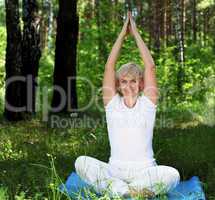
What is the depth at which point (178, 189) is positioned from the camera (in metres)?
5.59

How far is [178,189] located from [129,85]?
1191 mm

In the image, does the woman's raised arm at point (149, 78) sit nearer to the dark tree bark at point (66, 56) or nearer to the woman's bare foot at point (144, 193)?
the woman's bare foot at point (144, 193)

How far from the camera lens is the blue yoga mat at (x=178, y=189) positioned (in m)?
5.05

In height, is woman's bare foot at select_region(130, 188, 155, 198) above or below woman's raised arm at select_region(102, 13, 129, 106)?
below

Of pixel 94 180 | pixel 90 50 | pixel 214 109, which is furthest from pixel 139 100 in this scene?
pixel 90 50

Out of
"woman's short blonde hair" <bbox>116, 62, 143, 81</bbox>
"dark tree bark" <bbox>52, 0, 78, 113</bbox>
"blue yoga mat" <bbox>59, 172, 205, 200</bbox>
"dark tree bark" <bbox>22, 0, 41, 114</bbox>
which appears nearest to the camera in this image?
"blue yoga mat" <bbox>59, 172, 205, 200</bbox>

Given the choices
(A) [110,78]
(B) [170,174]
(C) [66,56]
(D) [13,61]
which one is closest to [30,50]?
(D) [13,61]

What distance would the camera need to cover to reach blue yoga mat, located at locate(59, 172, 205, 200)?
16.6ft

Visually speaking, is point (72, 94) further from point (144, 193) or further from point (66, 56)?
point (144, 193)

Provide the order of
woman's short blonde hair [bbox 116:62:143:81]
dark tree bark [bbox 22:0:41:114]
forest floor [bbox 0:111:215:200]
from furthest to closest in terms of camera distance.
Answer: dark tree bark [bbox 22:0:41:114] → forest floor [bbox 0:111:215:200] → woman's short blonde hair [bbox 116:62:143:81]

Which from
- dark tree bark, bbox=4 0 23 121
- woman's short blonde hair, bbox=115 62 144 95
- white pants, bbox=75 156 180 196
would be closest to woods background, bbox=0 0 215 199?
dark tree bark, bbox=4 0 23 121

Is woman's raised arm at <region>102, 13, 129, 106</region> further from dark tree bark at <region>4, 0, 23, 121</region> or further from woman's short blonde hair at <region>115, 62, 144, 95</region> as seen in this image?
dark tree bark at <region>4, 0, 23, 121</region>

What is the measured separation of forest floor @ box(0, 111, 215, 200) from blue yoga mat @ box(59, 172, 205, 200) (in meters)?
0.13

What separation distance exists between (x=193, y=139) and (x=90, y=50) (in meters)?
11.5
